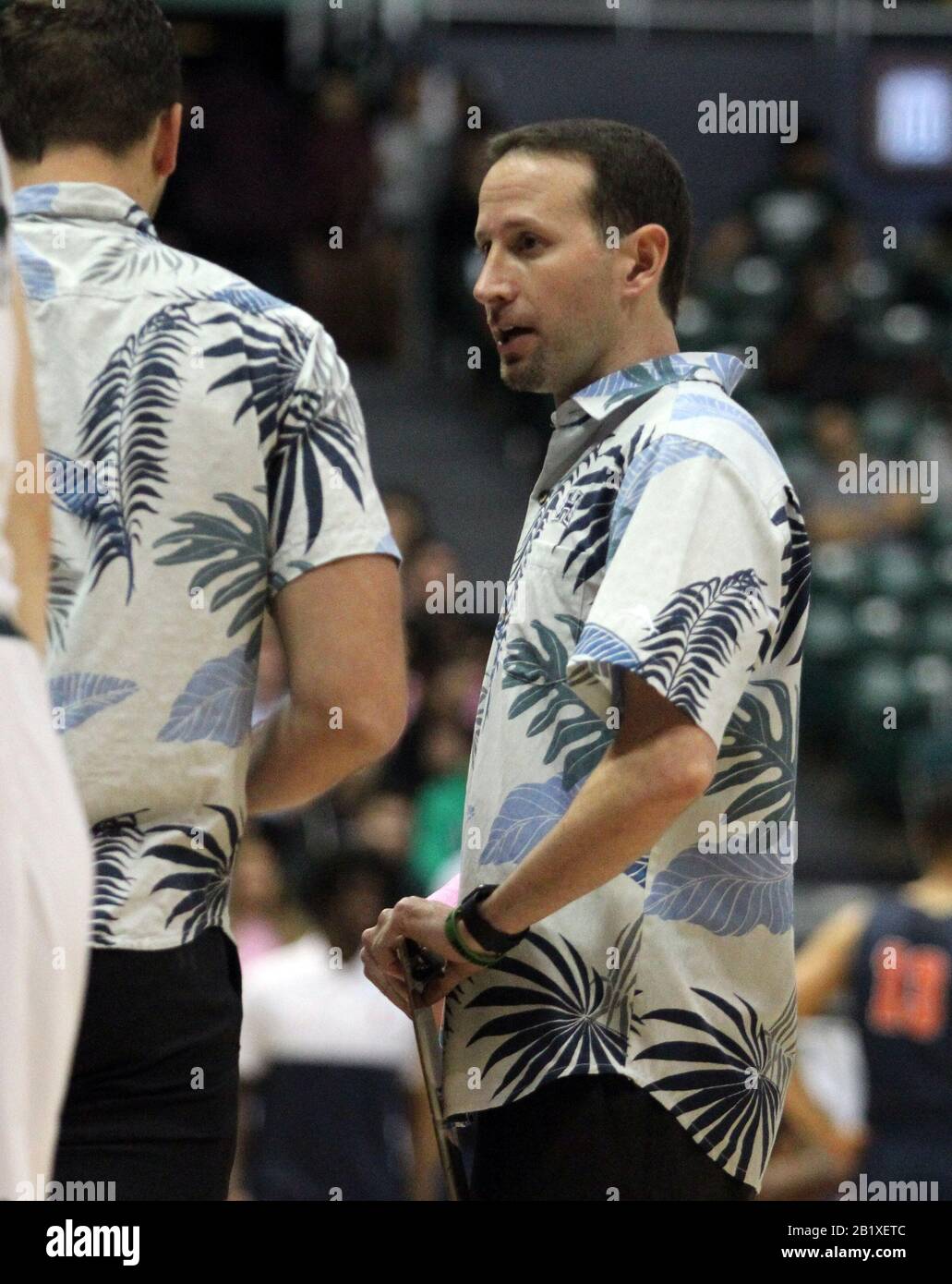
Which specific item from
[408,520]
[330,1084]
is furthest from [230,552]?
[408,520]

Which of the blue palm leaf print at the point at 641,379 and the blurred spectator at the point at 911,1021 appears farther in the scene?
the blurred spectator at the point at 911,1021

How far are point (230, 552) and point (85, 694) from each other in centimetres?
19

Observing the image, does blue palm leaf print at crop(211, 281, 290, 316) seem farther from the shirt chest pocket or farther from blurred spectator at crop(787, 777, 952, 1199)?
blurred spectator at crop(787, 777, 952, 1199)

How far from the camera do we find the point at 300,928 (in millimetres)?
5738

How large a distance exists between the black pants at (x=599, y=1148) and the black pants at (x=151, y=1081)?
10.9 inches

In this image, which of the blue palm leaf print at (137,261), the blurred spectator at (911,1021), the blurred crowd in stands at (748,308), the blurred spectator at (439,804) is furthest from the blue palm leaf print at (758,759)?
the blurred crowd in stands at (748,308)

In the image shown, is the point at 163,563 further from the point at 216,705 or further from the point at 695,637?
the point at 695,637

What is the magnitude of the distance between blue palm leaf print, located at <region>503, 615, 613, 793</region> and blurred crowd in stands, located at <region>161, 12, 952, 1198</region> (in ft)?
Answer: 15.8

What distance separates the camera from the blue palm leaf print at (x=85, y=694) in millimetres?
2010

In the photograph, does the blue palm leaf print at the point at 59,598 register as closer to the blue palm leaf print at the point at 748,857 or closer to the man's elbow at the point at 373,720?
the man's elbow at the point at 373,720

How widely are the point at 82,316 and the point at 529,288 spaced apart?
445 mm

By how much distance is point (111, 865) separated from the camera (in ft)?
6.55

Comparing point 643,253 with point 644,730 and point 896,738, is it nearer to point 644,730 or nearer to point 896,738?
point 644,730
